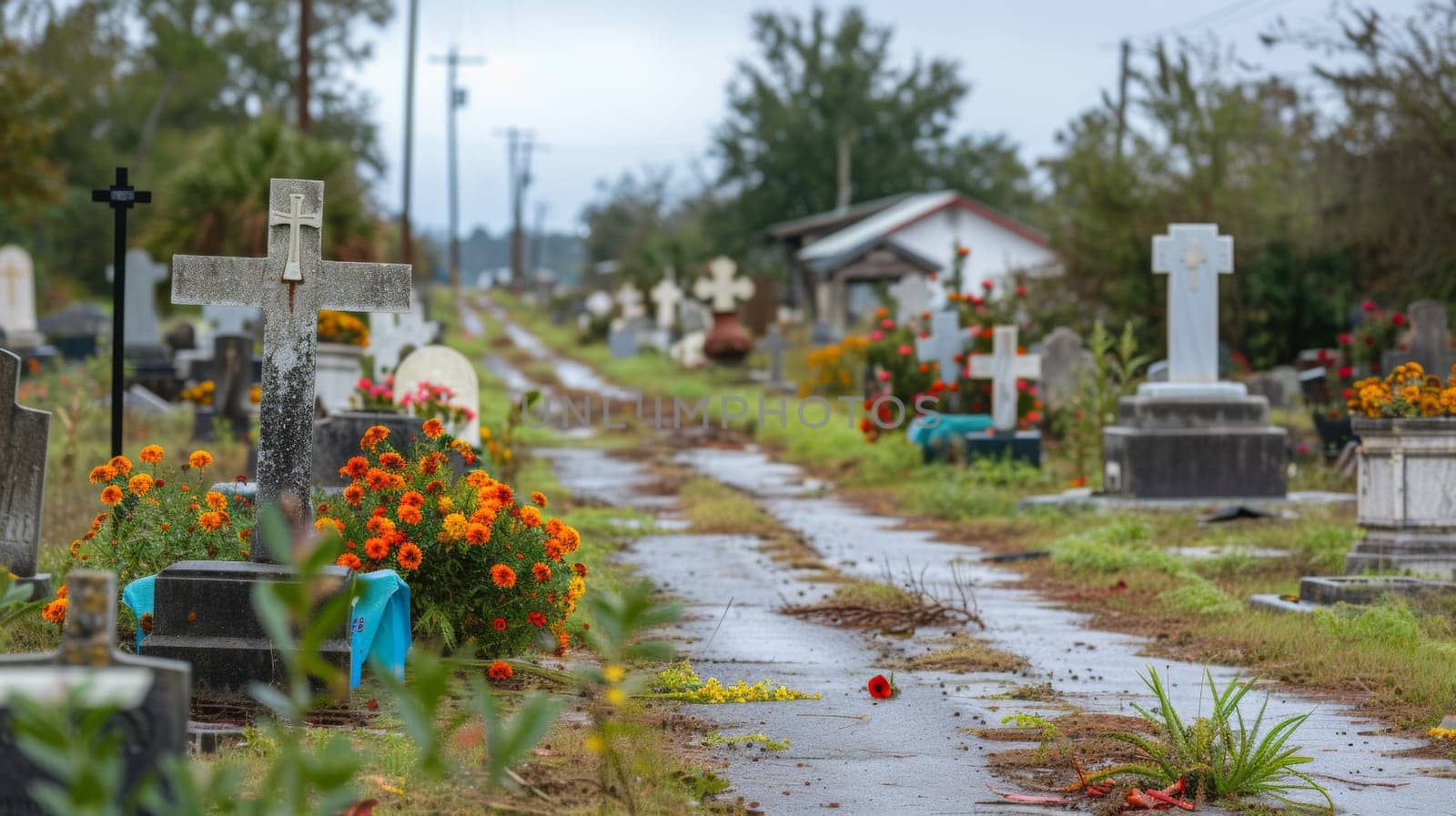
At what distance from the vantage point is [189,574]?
632cm

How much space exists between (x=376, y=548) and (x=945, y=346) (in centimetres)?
1277

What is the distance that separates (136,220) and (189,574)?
2090 inches

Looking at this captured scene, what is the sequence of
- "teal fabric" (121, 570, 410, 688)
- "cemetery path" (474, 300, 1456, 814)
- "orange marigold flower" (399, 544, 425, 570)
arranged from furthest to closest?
"orange marigold flower" (399, 544, 425, 570)
"teal fabric" (121, 570, 410, 688)
"cemetery path" (474, 300, 1456, 814)

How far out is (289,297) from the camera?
672 cm

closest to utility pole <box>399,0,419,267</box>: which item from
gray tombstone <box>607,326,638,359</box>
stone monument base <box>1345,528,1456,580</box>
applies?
gray tombstone <box>607,326,638,359</box>

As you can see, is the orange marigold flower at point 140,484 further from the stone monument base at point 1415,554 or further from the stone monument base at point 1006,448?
the stone monument base at point 1006,448

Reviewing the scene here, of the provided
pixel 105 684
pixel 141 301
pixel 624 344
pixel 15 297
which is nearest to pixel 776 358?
pixel 141 301

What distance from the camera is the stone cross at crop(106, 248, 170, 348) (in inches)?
1030

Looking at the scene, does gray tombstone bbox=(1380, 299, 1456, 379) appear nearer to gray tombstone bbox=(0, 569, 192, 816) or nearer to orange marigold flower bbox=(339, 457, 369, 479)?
orange marigold flower bbox=(339, 457, 369, 479)

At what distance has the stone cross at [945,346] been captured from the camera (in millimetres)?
18766

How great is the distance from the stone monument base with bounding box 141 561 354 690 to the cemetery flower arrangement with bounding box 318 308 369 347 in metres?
11.0

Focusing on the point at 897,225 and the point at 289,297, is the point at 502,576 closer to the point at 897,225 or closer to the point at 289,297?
the point at 289,297

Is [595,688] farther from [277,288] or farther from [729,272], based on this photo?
[729,272]

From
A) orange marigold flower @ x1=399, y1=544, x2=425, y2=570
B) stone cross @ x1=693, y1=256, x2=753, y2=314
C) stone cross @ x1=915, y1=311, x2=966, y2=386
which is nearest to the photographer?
orange marigold flower @ x1=399, y1=544, x2=425, y2=570
